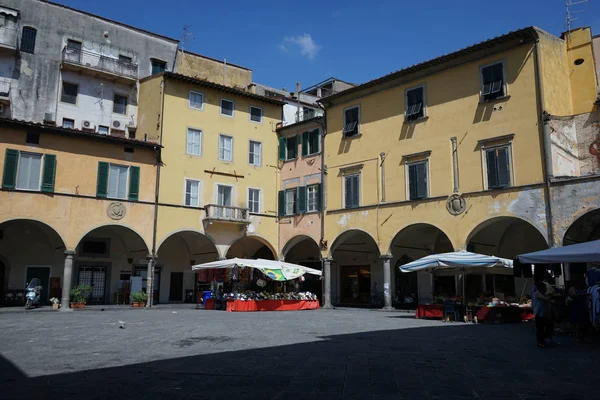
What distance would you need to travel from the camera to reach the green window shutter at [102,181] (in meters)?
24.5

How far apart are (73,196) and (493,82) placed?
62.2 ft

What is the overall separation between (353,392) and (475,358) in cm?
370

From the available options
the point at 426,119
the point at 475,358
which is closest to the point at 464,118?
the point at 426,119

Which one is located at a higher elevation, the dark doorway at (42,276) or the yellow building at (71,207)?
the yellow building at (71,207)

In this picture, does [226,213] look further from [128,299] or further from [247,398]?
[247,398]

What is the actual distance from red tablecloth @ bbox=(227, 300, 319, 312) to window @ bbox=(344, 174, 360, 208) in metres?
5.22

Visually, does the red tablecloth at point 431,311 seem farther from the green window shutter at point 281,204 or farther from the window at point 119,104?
the window at point 119,104

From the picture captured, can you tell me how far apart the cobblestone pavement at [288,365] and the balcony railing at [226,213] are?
14242 millimetres

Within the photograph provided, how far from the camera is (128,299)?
28.0 metres

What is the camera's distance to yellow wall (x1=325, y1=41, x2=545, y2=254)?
20.4m

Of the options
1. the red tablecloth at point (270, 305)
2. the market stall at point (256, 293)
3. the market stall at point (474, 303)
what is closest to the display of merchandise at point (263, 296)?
the market stall at point (256, 293)

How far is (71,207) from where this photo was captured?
23688 mm

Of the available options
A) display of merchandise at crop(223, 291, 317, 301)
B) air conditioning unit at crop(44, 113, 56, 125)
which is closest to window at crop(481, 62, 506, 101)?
display of merchandise at crop(223, 291, 317, 301)

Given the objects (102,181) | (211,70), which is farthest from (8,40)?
(211,70)
